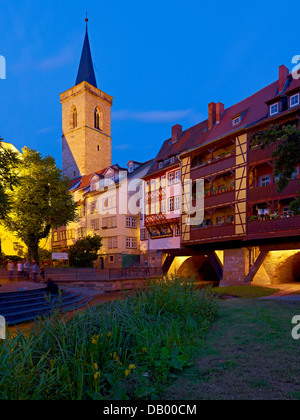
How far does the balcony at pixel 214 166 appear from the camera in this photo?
27.6m

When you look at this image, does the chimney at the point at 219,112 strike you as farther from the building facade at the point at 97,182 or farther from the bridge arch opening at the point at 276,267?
the bridge arch opening at the point at 276,267

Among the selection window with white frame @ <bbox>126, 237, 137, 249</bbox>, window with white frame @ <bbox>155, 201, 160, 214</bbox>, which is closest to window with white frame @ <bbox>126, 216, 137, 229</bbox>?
window with white frame @ <bbox>126, 237, 137, 249</bbox>

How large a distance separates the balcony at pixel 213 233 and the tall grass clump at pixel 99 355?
64.4 feet

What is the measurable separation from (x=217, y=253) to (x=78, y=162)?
36314mm

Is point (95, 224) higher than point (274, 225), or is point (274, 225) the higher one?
point (95, 224)

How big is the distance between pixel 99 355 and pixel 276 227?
2094cm

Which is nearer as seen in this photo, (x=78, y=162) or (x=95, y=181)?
(x=95, y=181)

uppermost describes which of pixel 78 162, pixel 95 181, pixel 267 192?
pixel 78 162

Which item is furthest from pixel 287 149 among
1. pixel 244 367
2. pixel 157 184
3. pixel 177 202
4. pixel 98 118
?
pixel 98 118

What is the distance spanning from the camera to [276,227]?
22.9m

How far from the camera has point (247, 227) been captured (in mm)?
25125

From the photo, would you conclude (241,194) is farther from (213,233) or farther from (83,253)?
(83,253)
